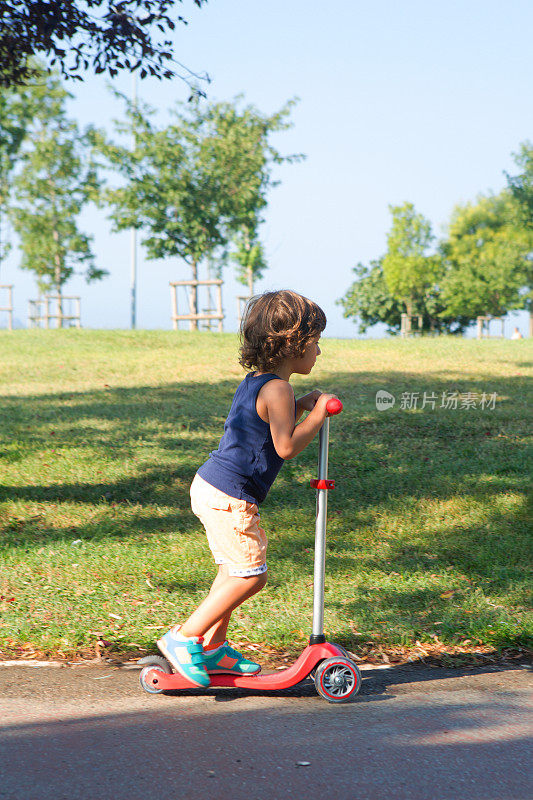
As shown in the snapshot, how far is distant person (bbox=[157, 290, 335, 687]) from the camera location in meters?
3.19

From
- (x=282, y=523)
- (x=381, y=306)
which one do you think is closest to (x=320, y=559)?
(x=282, y=523)

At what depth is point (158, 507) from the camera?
6422 millimetres

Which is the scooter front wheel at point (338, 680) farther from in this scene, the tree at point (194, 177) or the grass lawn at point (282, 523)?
the tree at point (194, 177)

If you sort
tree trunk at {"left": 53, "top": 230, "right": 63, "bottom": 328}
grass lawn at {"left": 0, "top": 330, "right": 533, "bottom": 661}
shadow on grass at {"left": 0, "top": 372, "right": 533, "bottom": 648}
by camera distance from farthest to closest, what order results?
tree trunk at {"left": 53, "top": 230, "right": 63, "bottom": 328} → shadow on grass at {"left": 0, "top": 372, "right": 533, "bottom": 648} → grass lawn at {"left": 0, "top": 330, "right": 533, "bottom": 661}

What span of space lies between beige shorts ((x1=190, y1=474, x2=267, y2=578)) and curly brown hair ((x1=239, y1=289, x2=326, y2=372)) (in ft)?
1.96

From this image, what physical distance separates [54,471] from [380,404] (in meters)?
4.62

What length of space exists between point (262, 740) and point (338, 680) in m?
0.50

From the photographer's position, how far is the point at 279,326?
126 inches

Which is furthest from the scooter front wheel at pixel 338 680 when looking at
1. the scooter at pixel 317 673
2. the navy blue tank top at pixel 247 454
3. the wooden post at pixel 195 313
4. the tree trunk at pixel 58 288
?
the tree trunk at pixel 58 288

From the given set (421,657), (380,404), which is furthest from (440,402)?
(421,657)

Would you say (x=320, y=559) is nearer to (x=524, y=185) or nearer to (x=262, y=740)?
(x=262, y=740)

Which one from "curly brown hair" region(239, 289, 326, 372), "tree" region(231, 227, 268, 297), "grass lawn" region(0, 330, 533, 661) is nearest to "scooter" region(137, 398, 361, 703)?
"curly brown hair" region(239, 289, 326, 372)

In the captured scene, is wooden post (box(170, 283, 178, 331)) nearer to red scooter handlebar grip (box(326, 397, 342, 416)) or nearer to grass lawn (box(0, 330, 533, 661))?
grass lawn (box(0, 330, 533, 661))

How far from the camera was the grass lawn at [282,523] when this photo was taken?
4.23 meters
